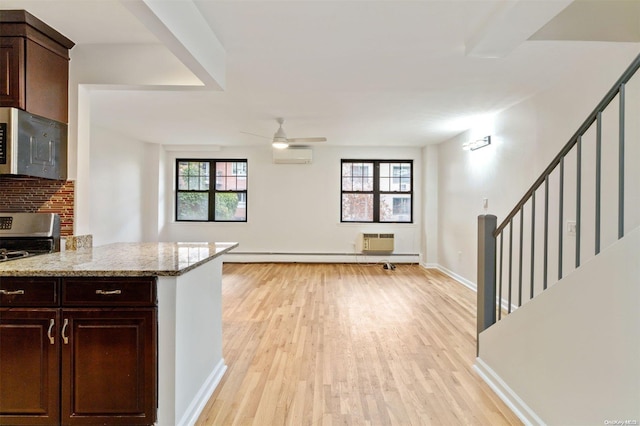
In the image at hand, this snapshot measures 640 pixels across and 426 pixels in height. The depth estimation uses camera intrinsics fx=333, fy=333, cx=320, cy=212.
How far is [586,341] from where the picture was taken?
1.51m

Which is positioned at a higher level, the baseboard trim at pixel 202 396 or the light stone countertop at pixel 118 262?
the light stone countertop at pixel 118 262

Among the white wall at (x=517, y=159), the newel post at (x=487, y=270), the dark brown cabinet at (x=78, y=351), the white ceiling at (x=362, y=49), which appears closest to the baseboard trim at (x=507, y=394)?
the newel post at (x=487, y=270)

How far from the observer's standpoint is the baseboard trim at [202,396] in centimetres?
185

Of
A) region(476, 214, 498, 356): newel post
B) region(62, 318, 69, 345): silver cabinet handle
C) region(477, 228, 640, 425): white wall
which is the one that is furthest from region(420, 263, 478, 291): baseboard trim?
region(62, 318, 69, 345): silver cabinet handle

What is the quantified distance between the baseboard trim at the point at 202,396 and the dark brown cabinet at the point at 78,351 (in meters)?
0.20

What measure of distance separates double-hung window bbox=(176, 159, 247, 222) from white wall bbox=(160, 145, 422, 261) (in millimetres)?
157

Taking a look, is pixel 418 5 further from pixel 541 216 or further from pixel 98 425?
pixel 98 425

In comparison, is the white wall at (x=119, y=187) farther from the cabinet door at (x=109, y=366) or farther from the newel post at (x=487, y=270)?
the newel post at (x=487, y=270)

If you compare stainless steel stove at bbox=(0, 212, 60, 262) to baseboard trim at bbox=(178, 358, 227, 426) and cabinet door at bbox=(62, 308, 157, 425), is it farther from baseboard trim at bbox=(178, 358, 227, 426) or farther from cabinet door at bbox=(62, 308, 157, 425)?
baseboard trim at bbox=(178, 358, 227, 426)

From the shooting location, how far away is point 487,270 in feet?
8.18

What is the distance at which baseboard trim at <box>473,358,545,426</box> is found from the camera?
6.13ft

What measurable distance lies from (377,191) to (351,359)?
15.8ft

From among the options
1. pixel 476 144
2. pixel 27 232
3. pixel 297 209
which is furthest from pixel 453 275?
pixel 27 232

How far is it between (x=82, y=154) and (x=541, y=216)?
13.9 ft
